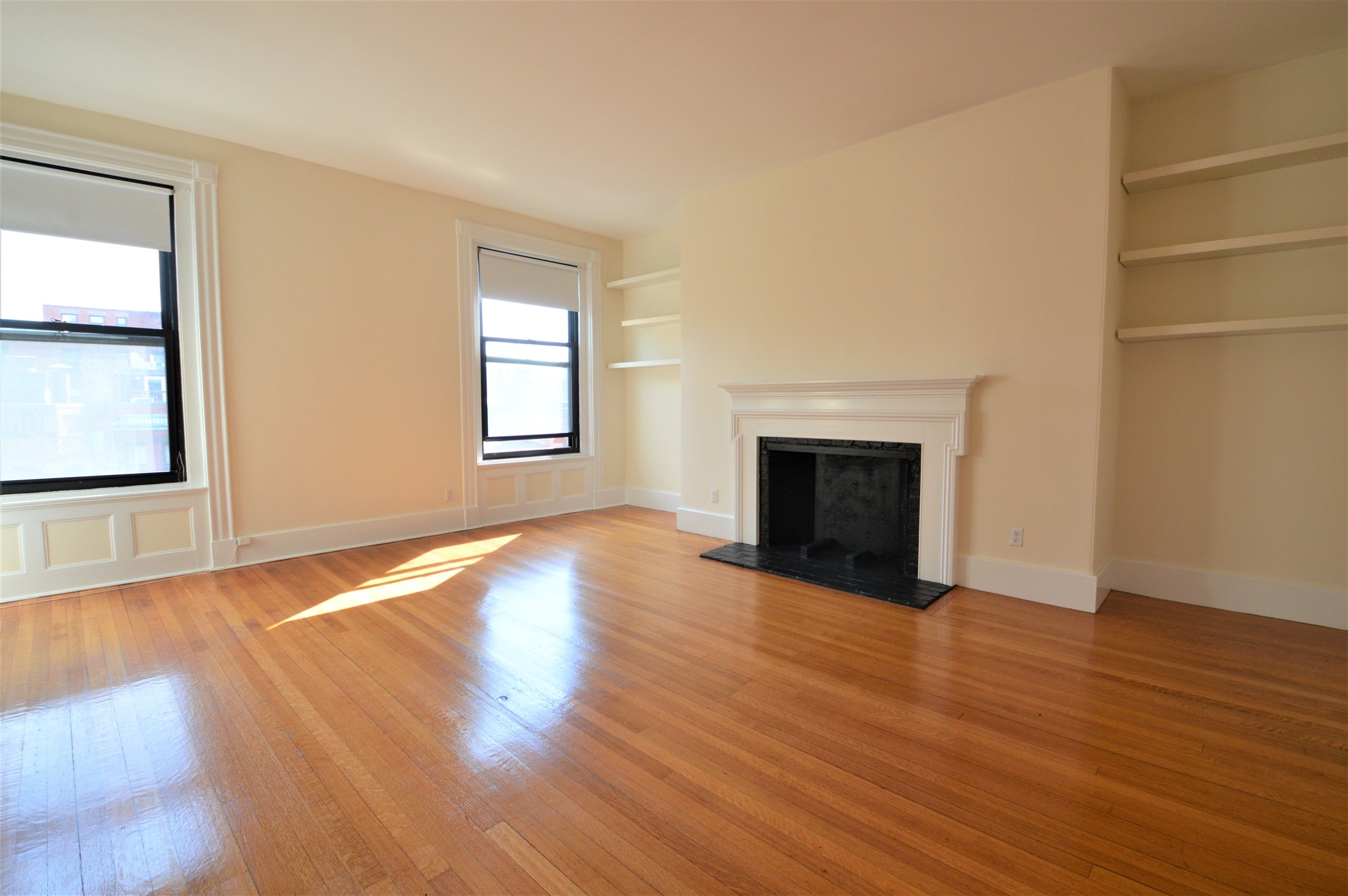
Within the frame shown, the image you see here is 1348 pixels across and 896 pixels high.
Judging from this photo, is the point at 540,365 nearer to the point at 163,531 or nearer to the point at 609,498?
the point at 609,498

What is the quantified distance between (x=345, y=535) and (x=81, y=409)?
5.84 ft

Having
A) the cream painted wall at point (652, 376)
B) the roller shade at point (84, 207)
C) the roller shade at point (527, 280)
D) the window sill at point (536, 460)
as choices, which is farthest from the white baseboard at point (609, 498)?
the roller shade at point (84, 207)

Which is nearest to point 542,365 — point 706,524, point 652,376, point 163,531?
point 652,376

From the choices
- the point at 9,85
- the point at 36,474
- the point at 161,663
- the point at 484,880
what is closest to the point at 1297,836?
the point at 484,880

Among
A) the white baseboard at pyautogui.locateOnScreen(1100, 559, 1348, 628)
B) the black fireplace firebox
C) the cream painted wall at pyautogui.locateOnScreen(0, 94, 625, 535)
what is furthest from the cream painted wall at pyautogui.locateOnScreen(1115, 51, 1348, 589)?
the cream painted wall at pyautogui.locateOnScreen(0, 94, 625, 535)

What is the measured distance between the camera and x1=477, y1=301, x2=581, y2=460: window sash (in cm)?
560

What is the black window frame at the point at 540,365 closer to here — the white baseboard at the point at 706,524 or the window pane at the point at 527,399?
the window pane at the point at 527,399

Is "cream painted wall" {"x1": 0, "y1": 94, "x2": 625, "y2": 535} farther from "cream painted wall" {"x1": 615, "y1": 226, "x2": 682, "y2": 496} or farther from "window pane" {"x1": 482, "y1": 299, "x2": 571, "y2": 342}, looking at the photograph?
"cream painted wall" {"x1": 615, "y1": 226, "x2": 682, "y2": 496}

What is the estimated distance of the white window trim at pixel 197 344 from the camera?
3760mm

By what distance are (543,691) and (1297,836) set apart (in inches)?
94.9

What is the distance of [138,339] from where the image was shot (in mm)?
3834

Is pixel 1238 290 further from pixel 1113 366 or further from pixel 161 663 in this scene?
pixel 161 663

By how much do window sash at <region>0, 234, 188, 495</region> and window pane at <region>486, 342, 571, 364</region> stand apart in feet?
7.68

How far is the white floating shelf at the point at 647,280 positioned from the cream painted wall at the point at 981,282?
1.24 metres
